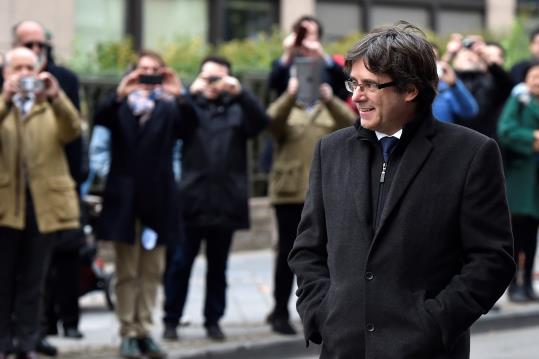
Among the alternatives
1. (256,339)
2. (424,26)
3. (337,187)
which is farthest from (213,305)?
(424,26)

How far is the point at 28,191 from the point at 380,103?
4.46 m

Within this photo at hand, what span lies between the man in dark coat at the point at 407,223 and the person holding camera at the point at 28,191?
13.6 feet

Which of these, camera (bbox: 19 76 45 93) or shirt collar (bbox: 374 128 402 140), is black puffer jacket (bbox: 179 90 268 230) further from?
shirt collar (bbox: 374 128 402 140)

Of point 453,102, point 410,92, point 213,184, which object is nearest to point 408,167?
point 410,92

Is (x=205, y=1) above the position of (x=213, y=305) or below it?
above

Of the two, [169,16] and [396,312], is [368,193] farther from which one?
[169,16]

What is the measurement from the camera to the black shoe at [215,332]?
9164 mm

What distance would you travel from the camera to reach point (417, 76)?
4184mm

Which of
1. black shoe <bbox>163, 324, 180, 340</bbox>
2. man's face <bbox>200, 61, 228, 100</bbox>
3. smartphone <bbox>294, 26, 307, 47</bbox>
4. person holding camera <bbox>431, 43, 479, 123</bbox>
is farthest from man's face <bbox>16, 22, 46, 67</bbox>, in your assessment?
person holding camera <bbox>431, 43, 479, 123</bbox>

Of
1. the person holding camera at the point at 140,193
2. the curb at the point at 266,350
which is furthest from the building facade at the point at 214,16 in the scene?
the curb at the point at 266,350

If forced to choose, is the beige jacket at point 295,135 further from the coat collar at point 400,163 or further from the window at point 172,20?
the window at point 172,20

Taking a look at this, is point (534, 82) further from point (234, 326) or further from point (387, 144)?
point (387, 144)

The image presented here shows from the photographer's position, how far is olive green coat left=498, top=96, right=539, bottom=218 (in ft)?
36.0

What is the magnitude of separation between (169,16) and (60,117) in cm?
1040
